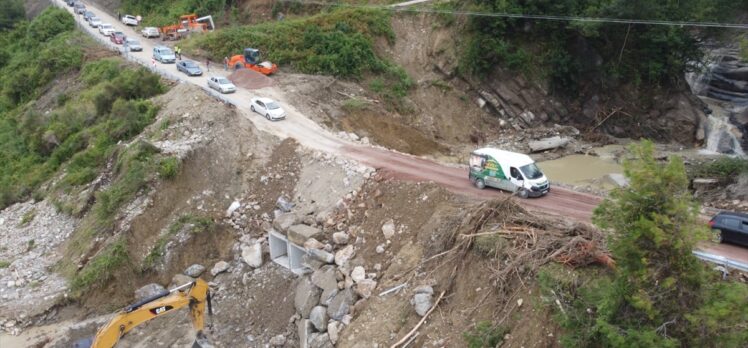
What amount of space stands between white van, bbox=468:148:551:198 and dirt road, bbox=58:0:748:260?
1.23 feet

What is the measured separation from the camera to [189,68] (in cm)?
4075

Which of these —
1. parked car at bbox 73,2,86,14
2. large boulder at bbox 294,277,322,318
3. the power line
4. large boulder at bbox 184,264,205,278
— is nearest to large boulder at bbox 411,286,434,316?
large boulder at bbox 294,277,322,318

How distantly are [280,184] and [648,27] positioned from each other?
29.8m

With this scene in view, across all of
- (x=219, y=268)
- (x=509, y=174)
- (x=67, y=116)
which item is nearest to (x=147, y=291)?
(x=219, y=268)

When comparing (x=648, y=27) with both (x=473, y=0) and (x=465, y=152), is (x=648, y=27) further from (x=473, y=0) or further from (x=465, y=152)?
(x=465, y=152)

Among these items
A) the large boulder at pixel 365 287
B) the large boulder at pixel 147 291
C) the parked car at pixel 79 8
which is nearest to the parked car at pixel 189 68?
the large boulder at pixel 147 291

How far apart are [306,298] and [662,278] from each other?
43.8 ft

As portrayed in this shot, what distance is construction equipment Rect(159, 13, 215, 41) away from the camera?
53.7 m

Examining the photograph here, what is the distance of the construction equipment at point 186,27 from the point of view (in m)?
53.7

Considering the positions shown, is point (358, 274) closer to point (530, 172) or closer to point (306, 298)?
point (306, 298)

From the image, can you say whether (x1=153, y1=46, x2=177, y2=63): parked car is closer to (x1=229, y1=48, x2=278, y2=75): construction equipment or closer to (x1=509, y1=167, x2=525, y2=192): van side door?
(x1=229, y1=48, x2=278, y2=75): construction equipment

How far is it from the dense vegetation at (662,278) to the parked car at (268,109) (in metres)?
23.9

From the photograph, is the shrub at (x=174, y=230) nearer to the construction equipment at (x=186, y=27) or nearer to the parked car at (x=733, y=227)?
the parked car at (x=733, y=227)

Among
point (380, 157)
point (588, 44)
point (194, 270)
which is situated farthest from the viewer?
point (588, 44)
